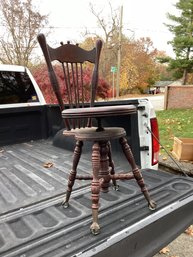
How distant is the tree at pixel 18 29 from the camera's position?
13.3m

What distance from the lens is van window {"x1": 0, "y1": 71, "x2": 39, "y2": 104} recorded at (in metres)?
3.41

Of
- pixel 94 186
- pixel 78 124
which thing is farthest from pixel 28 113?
pixel 94 186

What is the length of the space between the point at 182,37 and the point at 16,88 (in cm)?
1252

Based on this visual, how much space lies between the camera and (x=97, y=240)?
3.99ft

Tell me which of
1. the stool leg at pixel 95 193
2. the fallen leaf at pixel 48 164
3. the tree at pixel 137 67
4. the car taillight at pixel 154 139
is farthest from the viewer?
the tree at pixel 137 67

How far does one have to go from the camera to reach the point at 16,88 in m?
3.54

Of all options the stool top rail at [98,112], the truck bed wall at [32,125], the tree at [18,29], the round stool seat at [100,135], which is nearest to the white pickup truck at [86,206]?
the truck bed wall at [32,125]

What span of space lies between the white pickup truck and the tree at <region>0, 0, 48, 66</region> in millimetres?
11987

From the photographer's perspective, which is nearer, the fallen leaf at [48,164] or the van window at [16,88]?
the fallen leaf at [48,164]

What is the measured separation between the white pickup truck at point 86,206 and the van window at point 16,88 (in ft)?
2.58

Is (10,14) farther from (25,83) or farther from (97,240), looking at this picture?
(97,240)

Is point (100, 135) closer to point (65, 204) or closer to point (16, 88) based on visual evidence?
point (65, 204)

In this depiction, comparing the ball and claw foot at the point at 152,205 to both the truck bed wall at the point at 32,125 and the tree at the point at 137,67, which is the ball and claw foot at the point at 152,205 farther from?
the tree at the point at 137,67

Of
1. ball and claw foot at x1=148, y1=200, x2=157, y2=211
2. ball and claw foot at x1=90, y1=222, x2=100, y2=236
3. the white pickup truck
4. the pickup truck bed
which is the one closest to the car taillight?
the white pickup truck
